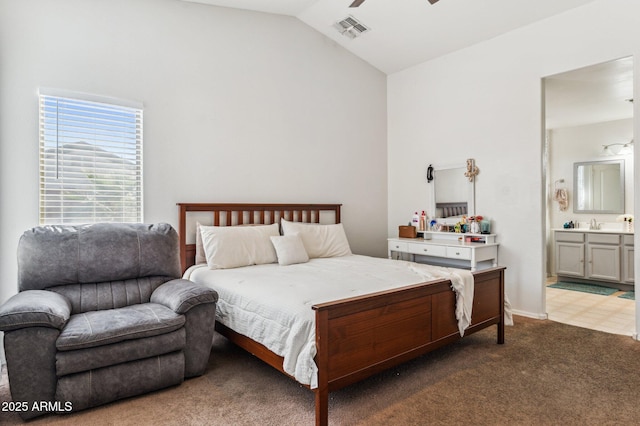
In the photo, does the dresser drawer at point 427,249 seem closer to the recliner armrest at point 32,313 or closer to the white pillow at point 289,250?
the white pillow at point 289,250

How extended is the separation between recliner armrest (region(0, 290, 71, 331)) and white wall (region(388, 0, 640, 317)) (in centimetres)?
413

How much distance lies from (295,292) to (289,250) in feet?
4.27

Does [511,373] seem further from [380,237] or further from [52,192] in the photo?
[52,192]

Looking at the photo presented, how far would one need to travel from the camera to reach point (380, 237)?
553cm

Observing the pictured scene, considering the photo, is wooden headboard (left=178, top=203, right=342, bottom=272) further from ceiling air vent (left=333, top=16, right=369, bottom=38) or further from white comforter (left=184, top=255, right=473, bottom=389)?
ceiling air vent (left=333, top=16, right=369, bottom=38)

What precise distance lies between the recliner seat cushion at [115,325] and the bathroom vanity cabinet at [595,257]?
5.84 metres

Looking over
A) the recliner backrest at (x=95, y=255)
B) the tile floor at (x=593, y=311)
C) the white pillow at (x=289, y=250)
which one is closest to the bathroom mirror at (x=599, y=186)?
the tile floor at (x=593, y=311)

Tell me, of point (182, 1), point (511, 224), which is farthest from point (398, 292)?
point (182, 1)

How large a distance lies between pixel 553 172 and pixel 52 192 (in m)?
7.01

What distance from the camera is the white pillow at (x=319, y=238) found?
4180 millimetres

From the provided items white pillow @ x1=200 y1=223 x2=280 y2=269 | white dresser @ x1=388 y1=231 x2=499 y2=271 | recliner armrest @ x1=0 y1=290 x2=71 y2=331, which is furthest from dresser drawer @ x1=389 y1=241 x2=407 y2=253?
recliner armrest @ x1=0 y1=290 x2=71 y2=331

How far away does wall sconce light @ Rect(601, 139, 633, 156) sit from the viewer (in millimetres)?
5730

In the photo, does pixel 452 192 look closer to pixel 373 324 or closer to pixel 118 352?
pixel 373 324

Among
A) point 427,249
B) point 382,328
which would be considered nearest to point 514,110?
point 427,249
